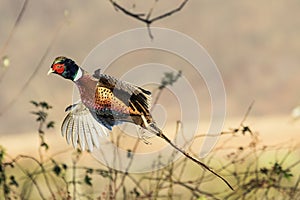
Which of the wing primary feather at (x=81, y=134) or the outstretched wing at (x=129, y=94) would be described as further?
the wing primary feather at (x=81, y=134)

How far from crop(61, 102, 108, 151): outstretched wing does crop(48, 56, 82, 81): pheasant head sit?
10cm

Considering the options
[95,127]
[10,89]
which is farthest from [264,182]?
[10,89]

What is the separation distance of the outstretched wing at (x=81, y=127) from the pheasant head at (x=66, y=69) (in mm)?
104

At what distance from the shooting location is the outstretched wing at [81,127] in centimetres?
175

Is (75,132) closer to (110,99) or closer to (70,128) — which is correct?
(70,128)

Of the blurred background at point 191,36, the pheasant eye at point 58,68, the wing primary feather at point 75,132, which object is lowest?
the wing primary feather at point 75,132

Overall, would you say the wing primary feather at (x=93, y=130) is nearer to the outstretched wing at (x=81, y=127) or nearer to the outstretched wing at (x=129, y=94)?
the outstretched wing at (x=81, y=127)

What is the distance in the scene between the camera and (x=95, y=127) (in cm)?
177

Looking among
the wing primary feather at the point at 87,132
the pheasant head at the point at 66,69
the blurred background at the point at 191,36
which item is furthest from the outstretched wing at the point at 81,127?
the blurred background at the point at 191,36

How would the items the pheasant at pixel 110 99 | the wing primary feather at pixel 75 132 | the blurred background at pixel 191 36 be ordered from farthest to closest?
the blurred background at pixel 191 36
the wing primary feather at pixel 75 132
the pheasant at pixel 110 99

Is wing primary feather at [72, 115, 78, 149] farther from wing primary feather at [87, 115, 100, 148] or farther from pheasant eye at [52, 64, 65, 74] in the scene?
pheasant eye at [52, 64, 65, 74]

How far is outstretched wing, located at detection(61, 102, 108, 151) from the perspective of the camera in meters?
1.75

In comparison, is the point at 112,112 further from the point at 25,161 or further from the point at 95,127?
the point at 25,161

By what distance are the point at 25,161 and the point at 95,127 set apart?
443 cm
